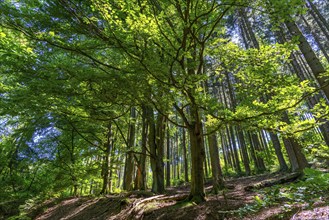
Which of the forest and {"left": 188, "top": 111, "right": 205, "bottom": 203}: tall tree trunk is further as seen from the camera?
{"left": 188, "top": 111, "right": 205, "bottom": 203}: tall tree trunk

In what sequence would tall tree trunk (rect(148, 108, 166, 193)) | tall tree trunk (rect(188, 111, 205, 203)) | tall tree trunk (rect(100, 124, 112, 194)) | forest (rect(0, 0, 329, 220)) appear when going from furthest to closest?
tall tree trunk (rect(100, 124, 112, 194)) < tall tree trunk (rect(148, 108, 166, 193)) < tall tree trunk (rect(188, 111, 205, 203)) < forest (rect(0, 0, 329, 220))

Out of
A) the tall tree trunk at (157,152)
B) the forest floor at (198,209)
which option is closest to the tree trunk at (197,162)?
the forest floor at (198,209)

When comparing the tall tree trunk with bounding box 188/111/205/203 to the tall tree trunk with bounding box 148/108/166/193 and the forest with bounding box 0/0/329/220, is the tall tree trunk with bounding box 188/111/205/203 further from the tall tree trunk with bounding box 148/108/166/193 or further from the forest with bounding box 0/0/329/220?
the tall tree trunk with bounding box 148/108/166/193

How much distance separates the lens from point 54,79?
Answer: 4.96 metres

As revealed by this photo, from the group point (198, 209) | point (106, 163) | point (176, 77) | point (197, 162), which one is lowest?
point (198, 209)

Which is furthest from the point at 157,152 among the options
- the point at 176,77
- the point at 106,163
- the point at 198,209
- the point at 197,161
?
the point at 176,77

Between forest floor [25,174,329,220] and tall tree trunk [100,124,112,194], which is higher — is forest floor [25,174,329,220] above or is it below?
below

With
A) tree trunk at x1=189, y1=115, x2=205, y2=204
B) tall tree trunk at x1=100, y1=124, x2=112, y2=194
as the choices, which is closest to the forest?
tree trunk at x1=189, y1=115, x2=205, y2=204

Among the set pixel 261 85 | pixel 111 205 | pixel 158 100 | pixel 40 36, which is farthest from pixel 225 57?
pixel 111 205

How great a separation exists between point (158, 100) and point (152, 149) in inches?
121

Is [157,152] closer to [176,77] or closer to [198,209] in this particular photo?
[198,209]

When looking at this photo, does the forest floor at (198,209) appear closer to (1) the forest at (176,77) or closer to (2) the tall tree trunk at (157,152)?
(1) the forest at (176,77)

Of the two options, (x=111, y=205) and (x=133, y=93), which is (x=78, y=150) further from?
(x=133, y=93)

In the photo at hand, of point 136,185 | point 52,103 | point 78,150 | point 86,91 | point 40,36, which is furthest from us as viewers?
point 78,150
